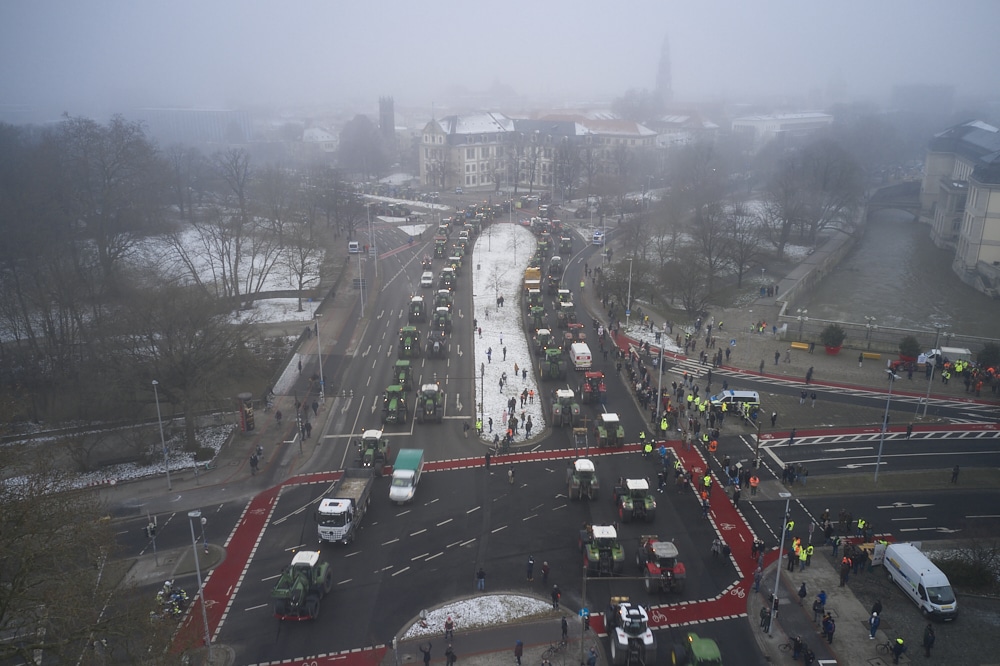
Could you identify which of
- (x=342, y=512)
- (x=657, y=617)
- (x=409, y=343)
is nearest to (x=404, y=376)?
(x=409, y=343)

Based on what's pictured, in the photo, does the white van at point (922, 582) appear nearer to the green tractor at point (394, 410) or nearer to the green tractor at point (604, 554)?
the green tractor at point (604, 554)

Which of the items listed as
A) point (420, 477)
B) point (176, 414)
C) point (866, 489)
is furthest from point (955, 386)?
point (176, 414)

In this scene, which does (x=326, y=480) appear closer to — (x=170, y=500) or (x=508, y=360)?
(x=170, y=500)

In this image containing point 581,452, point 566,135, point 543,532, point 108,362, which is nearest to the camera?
point 543,532

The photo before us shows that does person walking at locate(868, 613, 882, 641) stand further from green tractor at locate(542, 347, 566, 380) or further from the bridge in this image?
the bridge

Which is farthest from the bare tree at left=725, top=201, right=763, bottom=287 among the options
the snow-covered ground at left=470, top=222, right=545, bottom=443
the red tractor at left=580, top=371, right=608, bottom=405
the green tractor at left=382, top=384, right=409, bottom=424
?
the green tractor at left=382, top=384, right=409, bottom=424

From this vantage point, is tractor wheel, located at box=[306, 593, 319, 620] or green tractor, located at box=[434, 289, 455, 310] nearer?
tractor wheel, located at box=[306, 593, 319, 620]

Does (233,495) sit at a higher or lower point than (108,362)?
lower
